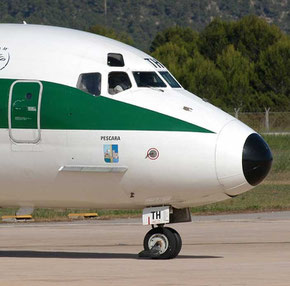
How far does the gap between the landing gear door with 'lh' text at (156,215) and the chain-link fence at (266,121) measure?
39589mm

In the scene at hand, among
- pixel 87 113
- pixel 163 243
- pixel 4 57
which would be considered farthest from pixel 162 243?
pixel 4 57

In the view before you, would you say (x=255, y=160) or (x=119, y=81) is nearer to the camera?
(x=255, y=160)

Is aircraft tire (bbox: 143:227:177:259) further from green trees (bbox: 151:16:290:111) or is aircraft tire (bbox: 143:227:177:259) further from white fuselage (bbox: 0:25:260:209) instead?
green trees (bbox: 151:16:290:111)

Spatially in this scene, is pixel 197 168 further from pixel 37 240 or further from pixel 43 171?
pixel 37 240

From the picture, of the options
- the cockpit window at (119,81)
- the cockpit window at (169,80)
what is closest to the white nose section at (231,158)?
the cockpit window at (169,80)

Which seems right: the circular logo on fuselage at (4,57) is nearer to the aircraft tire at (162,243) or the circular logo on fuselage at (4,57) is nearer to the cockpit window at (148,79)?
the cockpit window at (148,79)

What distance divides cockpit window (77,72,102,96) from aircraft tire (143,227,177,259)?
2.67 meters

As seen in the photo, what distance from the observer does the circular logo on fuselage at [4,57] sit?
65.0ft

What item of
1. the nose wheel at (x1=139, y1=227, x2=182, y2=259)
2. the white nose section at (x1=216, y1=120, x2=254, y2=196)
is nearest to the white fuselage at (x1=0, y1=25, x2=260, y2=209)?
the white nose section at (x1=216, y1=120, x2=254, y2=196)

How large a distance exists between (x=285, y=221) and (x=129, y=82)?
10.6 m

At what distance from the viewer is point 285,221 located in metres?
29.2

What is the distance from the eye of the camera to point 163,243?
66.2 feet

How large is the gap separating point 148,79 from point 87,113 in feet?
4.09

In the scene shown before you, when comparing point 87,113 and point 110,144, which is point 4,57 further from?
point 110,144
